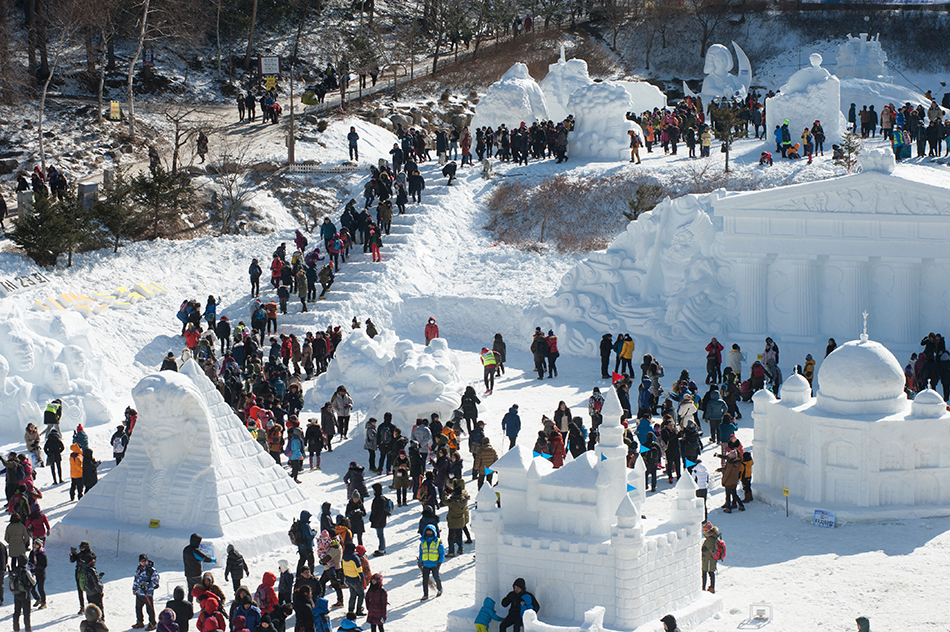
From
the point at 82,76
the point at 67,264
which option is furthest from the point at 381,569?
the point at 82,76

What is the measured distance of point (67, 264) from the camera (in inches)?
1326

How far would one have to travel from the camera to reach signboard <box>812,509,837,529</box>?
786 inches

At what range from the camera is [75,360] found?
26969 millimetres

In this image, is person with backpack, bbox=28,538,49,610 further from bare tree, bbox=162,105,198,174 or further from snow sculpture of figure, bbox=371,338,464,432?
bare tree, bbox=162,105,198,174

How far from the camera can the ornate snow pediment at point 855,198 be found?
2911 cm

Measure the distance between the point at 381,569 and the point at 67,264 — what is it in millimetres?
18451

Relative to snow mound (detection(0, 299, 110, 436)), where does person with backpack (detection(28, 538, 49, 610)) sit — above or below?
below

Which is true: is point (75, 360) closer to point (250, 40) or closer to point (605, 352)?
point (605, 352)

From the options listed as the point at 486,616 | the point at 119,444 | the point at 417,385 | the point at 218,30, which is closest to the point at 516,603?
the point at 486,616

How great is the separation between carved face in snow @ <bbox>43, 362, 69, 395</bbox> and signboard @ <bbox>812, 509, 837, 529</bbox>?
49.5 ft

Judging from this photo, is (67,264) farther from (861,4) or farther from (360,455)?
(861,4)

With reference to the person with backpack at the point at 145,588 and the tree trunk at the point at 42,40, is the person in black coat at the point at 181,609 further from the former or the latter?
the tree trunk at the point at 42,40

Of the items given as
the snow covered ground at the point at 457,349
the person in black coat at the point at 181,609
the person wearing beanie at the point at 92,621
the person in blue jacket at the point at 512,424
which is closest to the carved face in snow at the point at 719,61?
the snow covered ground at the point at 457,349

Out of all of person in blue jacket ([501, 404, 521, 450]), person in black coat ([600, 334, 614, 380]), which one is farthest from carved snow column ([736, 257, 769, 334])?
person in blue jacket ([501, 404, 521, 450])
